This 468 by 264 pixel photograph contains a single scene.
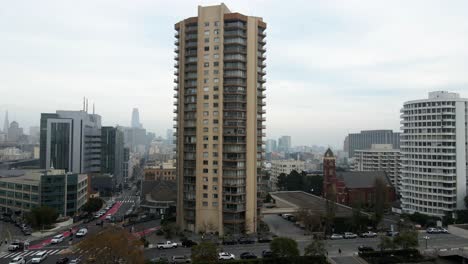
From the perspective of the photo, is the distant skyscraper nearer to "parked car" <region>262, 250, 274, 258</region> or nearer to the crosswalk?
the crosswalk

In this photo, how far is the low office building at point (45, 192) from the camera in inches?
2793

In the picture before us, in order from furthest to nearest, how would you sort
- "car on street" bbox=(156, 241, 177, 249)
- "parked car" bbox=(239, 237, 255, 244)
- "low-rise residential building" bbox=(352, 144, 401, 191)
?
A: "low-rise residential building" bbox=(352, 144, 401, 191) < "parked car" bbox=(239, 237, 255, 244) < "car on street" bbox=(156, 241, 177, 249)

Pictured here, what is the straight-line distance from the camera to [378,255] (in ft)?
155

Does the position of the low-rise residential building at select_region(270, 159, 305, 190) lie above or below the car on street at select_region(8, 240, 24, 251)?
above

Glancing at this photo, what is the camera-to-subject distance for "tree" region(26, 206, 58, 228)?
60.7 m

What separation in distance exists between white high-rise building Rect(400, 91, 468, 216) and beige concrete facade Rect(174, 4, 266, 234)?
114 feet

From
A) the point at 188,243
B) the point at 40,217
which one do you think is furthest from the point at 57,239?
the point at 188,243

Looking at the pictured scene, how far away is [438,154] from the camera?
237ft

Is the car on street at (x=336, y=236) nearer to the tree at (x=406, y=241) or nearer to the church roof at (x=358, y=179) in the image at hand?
the tree at (x=406, y=241)

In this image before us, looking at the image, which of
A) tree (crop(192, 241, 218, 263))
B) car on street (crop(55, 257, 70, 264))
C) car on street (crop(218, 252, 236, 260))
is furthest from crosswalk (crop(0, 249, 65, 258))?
car on street (crop(218, 252, 236, 260))

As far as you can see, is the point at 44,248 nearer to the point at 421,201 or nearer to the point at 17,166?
the point at 421,201

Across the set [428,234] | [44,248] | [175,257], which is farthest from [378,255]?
[44,248]

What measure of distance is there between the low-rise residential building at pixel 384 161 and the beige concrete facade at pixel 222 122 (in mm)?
74889

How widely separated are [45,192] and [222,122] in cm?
3629
